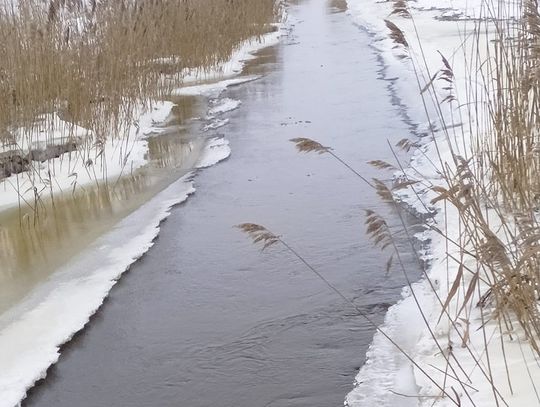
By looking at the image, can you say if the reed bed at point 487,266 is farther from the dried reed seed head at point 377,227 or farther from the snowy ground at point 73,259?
the snowy ground at point 73,259

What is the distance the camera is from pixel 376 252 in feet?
16.3

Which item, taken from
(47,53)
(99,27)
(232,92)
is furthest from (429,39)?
(47,53)

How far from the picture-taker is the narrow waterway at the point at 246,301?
3.59 m

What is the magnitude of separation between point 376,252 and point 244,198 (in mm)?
1678

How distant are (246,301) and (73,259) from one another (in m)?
1.45

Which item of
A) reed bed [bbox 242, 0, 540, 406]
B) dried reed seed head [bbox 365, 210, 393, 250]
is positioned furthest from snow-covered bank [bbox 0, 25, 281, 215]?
dried reed seed head [bbox 365, 210, 393, 250]

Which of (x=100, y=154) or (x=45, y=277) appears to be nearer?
(x=45, y=277)

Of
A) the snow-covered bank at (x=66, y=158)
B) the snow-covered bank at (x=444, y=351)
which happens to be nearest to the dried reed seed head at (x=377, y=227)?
the snow-covered bank at (x=444, y=351)

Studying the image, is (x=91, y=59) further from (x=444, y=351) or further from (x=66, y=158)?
(x=444, y=351)

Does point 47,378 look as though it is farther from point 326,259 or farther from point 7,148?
point 7,148

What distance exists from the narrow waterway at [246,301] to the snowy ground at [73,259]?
92 millimetres

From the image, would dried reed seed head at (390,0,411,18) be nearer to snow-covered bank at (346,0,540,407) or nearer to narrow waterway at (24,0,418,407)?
snow-covered bank at (346,0,540,407)

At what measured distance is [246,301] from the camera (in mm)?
4410

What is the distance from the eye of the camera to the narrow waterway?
3.59 meters
